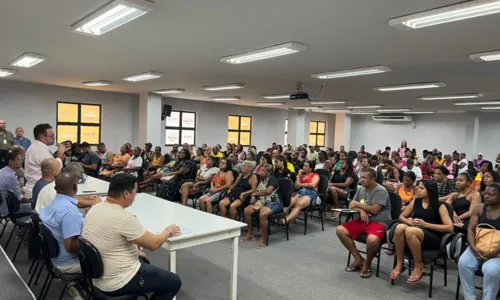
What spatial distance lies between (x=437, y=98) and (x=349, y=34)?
7.26 metres

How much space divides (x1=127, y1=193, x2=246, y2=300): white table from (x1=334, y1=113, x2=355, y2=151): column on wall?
1559cm

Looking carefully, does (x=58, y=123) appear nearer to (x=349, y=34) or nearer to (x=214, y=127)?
(x=214, y=127)

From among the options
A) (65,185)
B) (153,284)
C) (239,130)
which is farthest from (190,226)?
(239,130)

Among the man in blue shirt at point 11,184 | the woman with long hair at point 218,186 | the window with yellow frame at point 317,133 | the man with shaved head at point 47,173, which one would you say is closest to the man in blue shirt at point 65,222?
the man with shaved head at point 47,173

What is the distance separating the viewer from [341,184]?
254 inches

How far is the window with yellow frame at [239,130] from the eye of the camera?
14891mm

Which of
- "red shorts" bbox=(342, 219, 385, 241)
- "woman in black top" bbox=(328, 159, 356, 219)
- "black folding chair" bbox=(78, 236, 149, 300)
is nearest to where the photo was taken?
"black folding chair" bbox=(78, 236, 149, 300)

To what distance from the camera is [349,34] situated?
13.4 ft

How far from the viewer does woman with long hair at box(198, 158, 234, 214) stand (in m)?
5.59

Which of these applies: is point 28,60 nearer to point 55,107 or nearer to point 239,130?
point 55,107

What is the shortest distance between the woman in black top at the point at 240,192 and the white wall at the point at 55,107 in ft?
24.8

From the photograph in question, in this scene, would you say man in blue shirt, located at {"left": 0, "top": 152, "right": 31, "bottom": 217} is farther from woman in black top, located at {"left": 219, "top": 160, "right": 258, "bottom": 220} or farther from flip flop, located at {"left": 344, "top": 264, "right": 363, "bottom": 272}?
flip flop, located at {"left": 344, "top": 264, "right": 363, "bottom": 272}

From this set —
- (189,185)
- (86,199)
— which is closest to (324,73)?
(189,185)

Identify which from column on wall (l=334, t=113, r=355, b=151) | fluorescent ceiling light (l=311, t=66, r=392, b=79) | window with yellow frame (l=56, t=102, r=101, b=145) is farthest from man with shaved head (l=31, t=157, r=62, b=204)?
column on wall (l=334, t=113, r=355, b=151)
